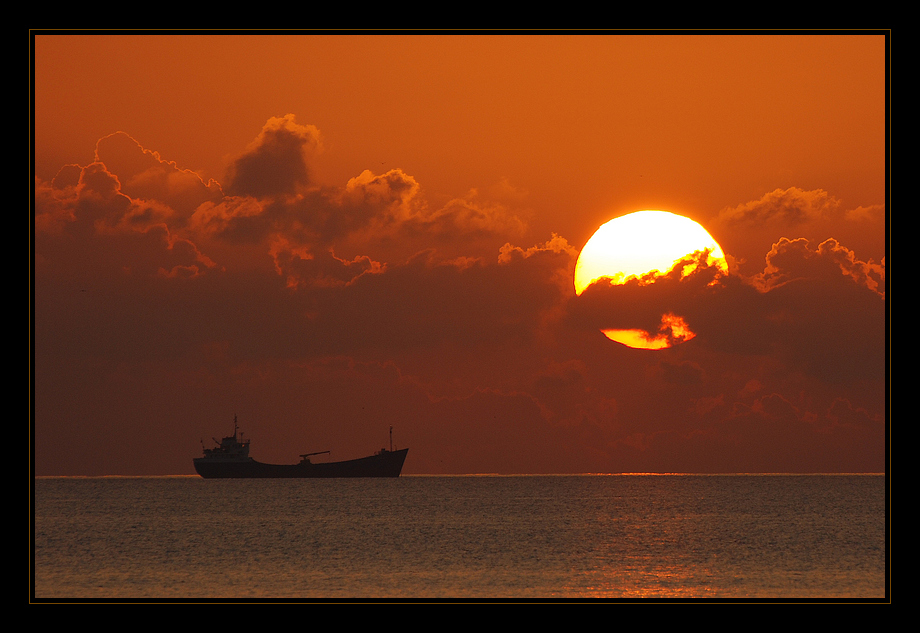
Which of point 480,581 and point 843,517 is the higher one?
point 480,581

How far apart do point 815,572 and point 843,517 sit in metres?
60.3

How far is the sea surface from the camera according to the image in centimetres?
5203

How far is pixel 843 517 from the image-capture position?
385 feet

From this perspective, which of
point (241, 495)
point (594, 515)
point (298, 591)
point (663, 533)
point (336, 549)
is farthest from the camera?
point (241, 495)

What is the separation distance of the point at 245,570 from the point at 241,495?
381 feet

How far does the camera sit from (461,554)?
226 ft

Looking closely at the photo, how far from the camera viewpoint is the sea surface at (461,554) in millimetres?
52031

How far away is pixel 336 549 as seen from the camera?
7312 cm

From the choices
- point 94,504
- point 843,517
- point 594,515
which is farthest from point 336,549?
A: point 94,504
